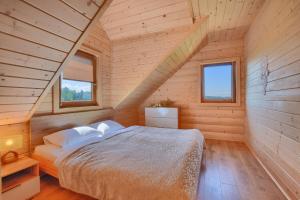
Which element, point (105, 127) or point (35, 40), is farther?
point (105, 127)

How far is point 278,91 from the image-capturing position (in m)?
1.85

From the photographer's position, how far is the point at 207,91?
397 centimetres

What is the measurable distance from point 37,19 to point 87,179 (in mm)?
1423

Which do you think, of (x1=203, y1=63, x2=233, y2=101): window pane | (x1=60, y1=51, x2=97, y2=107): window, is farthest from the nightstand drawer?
(x1=203, y1=63, x2=233, y2=101): window pane

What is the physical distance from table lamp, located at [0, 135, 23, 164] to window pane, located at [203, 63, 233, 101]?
3.81 metres

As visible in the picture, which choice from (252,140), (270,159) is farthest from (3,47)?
(252,140)

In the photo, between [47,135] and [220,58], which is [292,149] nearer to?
[220,58]

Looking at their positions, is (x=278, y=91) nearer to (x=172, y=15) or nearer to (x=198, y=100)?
(x=172, y=15)

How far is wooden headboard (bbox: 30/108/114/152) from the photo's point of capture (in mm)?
2080

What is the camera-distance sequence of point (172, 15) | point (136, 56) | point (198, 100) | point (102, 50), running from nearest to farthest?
point (172, 15), point (136, 56), point (102, 50), point (198, 100)

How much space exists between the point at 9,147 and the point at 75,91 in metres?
1.25

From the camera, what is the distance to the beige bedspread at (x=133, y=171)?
3.89ft

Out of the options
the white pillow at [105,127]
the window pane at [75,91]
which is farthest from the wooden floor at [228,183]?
the window pane at [75,91]

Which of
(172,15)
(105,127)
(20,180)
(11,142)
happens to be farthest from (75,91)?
(172,15)
